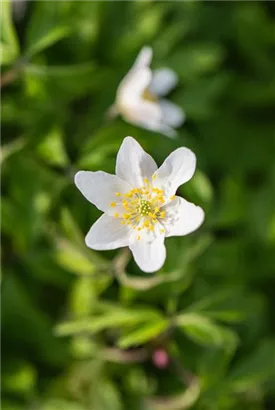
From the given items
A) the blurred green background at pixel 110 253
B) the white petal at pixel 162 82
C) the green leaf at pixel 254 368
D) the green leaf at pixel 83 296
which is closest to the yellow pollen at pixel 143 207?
the blurred green background at pixel 110 253

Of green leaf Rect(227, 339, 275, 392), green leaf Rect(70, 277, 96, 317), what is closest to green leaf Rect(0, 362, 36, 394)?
green leaf Rect(70, 277, 96, 317)

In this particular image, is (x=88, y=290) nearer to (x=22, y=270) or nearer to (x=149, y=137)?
(x=22, y=270)

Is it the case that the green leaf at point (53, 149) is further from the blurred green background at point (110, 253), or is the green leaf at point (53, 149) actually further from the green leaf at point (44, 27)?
the green leaf at point (44, 27)

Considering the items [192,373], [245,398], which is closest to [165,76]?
[192,373]

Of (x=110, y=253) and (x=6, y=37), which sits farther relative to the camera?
(x=110, y=253)

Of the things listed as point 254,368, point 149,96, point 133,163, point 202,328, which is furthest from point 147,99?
point 254,368

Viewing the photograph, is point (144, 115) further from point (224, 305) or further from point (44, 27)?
point (224, 305)
